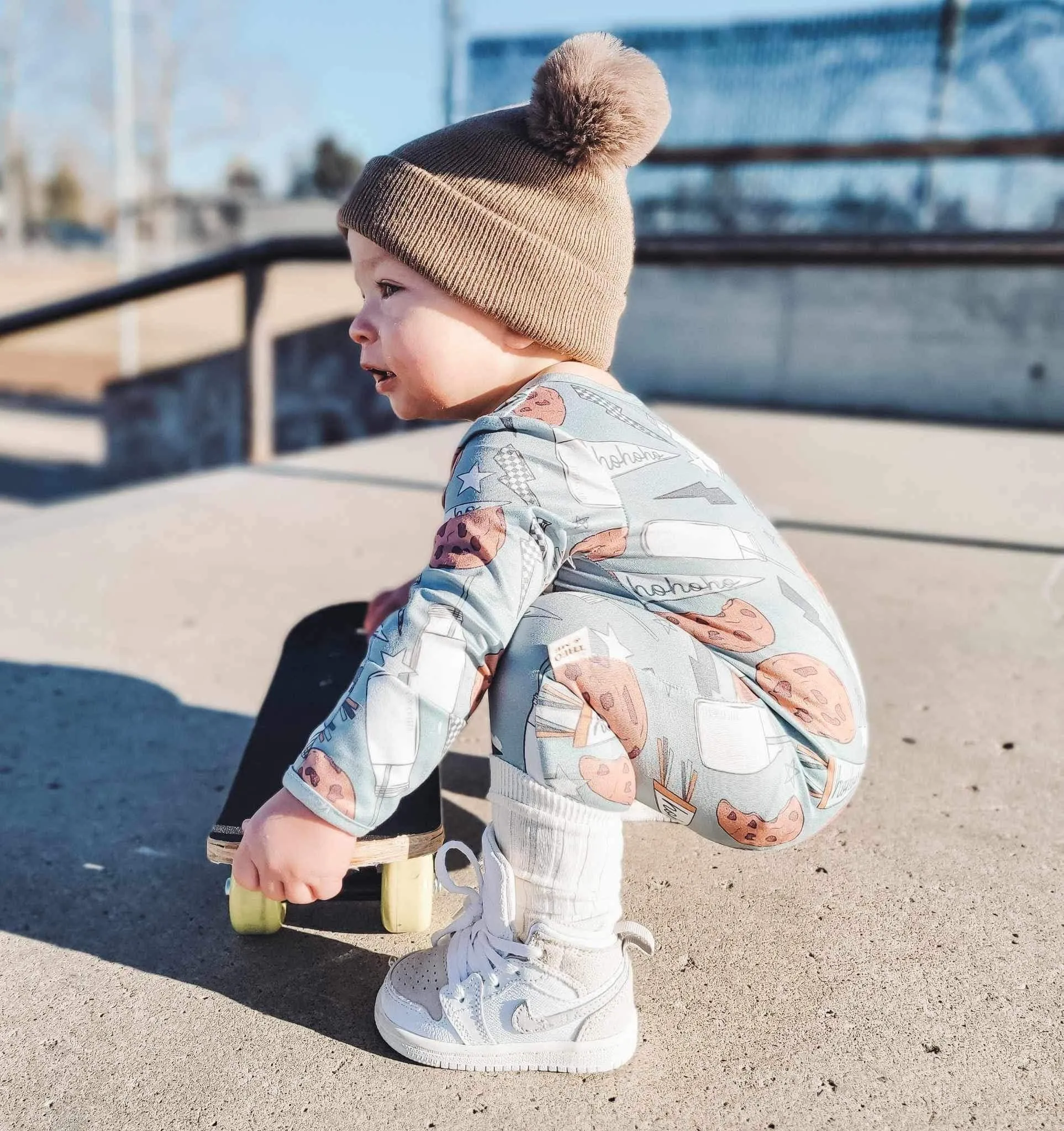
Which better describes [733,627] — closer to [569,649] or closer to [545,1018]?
[569,649]

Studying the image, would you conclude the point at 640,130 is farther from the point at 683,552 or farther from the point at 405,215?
the point at 683,552

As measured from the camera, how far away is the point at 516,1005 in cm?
117

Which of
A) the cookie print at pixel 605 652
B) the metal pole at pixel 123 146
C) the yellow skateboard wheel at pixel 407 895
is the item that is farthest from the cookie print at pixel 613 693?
the metal pole at pixel 123 146

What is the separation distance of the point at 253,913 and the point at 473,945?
1.08ft

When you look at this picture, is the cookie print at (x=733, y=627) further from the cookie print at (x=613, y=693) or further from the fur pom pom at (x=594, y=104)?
the fur pom pom at (x=594, y=104)

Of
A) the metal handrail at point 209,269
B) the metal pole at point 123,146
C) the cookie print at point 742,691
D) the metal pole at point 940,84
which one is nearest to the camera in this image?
the cookie print at point 742,691

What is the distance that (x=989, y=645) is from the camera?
247cm

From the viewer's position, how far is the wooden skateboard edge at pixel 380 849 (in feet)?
4.09

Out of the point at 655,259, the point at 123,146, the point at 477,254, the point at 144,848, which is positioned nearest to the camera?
the point at 477,254

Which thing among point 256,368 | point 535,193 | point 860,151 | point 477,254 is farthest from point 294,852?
point 860,151

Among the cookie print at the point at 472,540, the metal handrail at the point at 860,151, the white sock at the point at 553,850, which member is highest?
the metal handrail at the point at 860,151

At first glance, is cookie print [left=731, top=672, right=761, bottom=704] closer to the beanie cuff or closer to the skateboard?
the skateboard

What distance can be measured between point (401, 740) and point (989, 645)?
1.82 m

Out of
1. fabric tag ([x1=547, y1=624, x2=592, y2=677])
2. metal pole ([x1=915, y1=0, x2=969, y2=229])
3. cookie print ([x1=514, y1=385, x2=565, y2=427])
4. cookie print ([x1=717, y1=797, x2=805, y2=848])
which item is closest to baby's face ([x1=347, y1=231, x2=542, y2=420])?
cookie print ([x1=514, y1=385, x2=565, y2=427])
